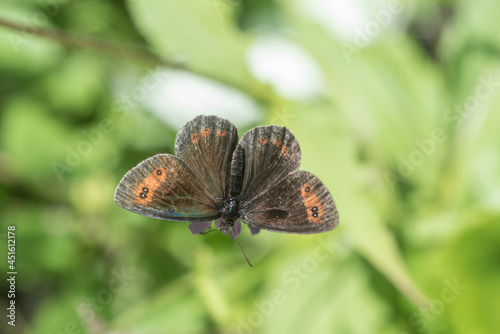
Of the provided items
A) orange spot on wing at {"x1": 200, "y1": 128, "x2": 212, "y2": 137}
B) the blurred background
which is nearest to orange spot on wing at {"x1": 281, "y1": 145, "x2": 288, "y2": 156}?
orange spot on wing at {"x1": 200, "y1": 128, "x2": 212, "y2": 137}

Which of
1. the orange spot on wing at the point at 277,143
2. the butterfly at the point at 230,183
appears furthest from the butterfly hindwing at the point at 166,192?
the orange spot on wing at the point at 277,143

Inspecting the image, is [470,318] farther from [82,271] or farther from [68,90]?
[68,90]

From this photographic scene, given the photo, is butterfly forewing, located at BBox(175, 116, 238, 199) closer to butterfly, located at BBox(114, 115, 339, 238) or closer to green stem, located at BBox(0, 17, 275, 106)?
butterfly, located at BBox(114, 115, 339, 238)

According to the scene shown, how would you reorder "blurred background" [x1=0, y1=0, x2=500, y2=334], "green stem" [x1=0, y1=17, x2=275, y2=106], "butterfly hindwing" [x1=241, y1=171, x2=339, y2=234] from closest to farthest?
"butterfly hindwing" [x1=241, y1=171, x2=339, y2=234], "green stem" [x1=0, y1=17, x2=275, y2=106], "blurred background" [x1=0, y1=0, x2=500, y2=334]

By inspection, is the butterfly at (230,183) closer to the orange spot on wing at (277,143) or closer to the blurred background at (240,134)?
the orange spot on wing at (277,143)

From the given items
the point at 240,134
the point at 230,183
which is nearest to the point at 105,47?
the point at 240,134

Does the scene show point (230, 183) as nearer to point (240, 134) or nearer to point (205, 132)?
point (205, 132)
